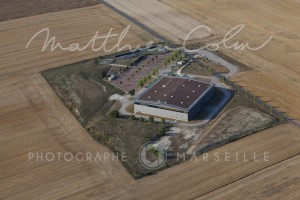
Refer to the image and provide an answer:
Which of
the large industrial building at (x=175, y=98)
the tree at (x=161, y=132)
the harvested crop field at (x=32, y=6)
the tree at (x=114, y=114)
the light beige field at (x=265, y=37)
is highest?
the light beige field at (x=265, y=37)

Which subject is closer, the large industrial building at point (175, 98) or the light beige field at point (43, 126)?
the light beige field at point (43, 126)

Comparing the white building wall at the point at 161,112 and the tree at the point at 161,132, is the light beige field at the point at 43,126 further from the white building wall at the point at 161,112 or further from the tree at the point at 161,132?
the white building wall at the point at 161,112

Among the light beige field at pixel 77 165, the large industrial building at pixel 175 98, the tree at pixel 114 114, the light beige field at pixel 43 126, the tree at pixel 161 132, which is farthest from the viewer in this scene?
the tree at pixel 114 114

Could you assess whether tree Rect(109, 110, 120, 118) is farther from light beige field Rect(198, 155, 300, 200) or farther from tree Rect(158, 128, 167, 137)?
light beige field Rect(198, 155, 300, 200)

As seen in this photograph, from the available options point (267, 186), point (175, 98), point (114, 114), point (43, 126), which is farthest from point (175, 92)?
point (267, 186)

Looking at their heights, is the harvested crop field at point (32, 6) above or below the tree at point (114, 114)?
below

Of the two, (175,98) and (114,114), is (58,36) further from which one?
(175,98)

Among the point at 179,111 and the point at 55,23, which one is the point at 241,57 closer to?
the point at 179,111

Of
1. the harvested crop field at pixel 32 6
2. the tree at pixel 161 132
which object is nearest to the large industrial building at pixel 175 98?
the tree at pixel 161 132

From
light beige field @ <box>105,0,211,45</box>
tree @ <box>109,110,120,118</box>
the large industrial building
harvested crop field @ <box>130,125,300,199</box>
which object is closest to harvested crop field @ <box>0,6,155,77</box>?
light beige field @ <box>105,0,211,45</box>

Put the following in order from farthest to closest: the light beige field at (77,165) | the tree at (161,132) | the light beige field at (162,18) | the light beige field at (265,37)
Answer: the light beige field at (162,18) < the light beige field at (265,37) < the tree at (161,132) < the light beige field at (77,165)
